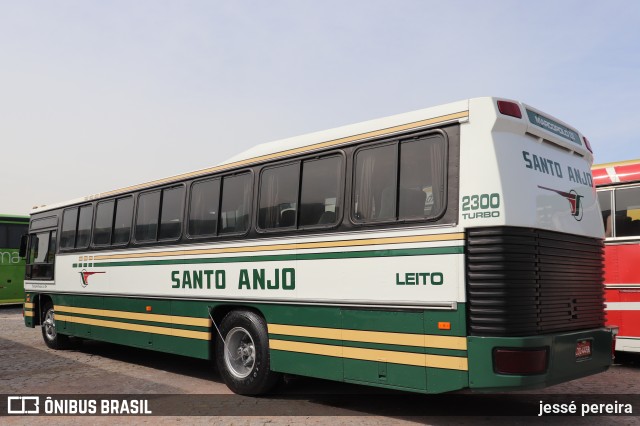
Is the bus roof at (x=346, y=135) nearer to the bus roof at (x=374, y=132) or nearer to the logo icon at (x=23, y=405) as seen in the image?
the bus roof at (x=374, y=132)

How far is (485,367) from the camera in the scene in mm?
5363

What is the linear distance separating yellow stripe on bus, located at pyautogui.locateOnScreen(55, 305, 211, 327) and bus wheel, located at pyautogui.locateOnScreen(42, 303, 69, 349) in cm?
43

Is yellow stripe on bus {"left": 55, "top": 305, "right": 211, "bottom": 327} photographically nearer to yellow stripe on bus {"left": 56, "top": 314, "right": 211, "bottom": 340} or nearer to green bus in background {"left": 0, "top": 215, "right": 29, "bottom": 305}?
yellow stripe on bus {"left": 56, "top": 314, "right": 211, "bottom": 340}

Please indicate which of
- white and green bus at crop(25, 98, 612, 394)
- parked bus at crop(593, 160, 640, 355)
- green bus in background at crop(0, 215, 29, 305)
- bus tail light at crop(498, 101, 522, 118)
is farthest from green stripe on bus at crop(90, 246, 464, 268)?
green bus in background at crop(0, 215, 29, 305)

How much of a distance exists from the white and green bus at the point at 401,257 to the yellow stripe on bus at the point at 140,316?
48mm

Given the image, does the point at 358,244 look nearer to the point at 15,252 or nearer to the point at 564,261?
the point at 564,261

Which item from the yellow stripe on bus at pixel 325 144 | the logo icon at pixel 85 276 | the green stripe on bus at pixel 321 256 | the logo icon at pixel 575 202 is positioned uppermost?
the yellow stripe on bus at pixel 325 144

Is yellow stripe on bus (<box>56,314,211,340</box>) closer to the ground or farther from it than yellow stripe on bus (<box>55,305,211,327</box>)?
closer to the ground

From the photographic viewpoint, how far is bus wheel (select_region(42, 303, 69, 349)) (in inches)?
490

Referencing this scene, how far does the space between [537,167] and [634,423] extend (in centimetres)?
289

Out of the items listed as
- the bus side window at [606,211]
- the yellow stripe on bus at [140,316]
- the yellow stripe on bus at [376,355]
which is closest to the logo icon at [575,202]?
the yellow stripe on bus at [376,355]

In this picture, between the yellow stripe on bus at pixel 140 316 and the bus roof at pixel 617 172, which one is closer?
the yellow stripe on bus at pixel 140 316

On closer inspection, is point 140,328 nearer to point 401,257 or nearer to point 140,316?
point 140,316

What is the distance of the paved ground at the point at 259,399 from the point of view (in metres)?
6.60
